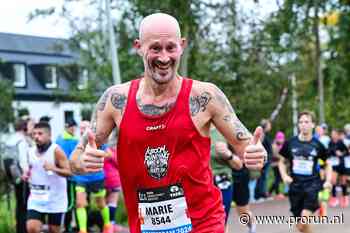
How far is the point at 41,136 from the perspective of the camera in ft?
28.8

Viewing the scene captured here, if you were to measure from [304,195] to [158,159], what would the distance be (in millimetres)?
5774

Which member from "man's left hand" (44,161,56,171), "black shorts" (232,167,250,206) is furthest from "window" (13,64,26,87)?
"man's left hand" (44,161,56,171)

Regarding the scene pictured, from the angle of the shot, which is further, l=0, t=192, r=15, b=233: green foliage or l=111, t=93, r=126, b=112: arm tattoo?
l=0, t=192, r=15, b=233: green foliage

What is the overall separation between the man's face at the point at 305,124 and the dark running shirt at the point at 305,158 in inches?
9.1

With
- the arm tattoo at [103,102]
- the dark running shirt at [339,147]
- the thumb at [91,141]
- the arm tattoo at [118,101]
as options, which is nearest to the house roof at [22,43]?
the dark running shirt at [339,147]

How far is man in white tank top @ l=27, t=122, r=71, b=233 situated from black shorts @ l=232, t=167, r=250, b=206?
263 cm

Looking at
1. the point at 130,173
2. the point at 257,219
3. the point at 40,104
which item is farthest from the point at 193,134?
the point at 40,104

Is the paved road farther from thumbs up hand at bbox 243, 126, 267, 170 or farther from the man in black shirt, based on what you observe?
thumbs up hand at bbox 243, 126, 267, 170

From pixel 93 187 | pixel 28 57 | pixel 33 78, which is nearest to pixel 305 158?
pixel 93 187

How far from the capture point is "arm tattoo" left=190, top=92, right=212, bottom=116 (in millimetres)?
4164

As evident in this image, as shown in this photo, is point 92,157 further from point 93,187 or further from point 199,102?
point 93,187

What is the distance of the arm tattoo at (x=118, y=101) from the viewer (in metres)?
4.28

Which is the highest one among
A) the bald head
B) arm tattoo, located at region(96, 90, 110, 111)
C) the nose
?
Answer: the bald head

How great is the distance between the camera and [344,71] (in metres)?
21.1
